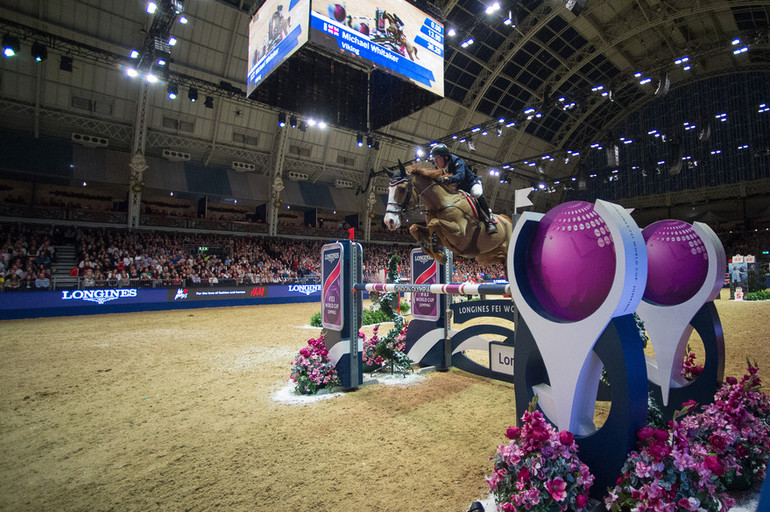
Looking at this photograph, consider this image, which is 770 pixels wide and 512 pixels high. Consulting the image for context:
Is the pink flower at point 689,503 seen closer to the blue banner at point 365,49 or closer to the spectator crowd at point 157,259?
the blue banner at point 365,49

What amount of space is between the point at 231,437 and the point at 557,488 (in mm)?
2677

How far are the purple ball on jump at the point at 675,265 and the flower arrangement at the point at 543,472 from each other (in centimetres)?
187

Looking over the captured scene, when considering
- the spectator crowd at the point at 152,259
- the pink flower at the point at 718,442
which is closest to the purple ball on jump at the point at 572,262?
the pink flower at the point at 718,442

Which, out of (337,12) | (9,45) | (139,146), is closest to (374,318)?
(337,12)

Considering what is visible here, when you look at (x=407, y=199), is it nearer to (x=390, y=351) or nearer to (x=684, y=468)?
(x=390, y=351)

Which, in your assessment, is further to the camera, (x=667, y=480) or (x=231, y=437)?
(x=231, y=437)

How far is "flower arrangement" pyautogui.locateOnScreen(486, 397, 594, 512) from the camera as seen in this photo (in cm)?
162

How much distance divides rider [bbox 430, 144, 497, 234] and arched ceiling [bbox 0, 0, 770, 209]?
8511 millimetres

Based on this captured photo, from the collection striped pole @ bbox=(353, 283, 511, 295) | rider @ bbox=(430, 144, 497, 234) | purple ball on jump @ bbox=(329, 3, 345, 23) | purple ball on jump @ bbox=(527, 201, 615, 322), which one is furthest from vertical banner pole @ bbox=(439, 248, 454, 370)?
purple ball on jump @ bbox=(329, 3, 345, 23)

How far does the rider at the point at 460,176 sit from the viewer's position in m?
5.51

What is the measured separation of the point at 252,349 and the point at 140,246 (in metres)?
13.8

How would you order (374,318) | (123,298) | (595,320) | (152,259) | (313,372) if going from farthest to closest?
1. (152,259)
2. (123,298)
3. (374,318)
4. (313,372)
5. (595,320)

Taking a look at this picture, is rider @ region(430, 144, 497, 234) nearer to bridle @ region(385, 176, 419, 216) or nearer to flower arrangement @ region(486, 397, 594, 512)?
bridle @ region(385, 176, 419, 216)

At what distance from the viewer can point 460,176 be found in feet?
18.3
